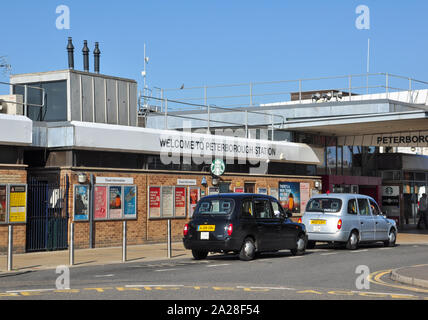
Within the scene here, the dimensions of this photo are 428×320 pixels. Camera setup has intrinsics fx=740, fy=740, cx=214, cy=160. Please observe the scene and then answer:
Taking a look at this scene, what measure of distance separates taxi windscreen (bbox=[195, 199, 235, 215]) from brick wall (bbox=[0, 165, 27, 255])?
19.0 feet

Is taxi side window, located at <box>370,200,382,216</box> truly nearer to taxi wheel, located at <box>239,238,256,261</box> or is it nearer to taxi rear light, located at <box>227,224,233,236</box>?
taxi wheel, located at <box>239,238,256,261</box>

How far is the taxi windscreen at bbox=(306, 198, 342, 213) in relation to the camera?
899 inches

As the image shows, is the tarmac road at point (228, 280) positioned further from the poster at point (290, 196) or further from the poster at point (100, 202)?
the poster at point (290, 196)

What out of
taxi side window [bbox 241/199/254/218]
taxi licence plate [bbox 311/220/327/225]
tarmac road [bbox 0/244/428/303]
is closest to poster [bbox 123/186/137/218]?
tarmac road [bbox 0/244/428/303]

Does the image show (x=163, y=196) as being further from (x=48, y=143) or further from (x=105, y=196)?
(x=48, y=143)

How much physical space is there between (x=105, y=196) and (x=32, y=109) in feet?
13.4

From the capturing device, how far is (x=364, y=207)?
78.5 ft

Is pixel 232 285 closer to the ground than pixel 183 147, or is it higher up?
closer to the ground

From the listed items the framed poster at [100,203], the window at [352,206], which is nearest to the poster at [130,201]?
the framed poster at [100,203]

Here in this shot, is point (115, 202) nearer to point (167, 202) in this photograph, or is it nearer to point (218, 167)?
point (167, 202)

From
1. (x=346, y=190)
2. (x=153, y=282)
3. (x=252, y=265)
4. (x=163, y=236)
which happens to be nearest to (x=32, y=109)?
(x=163, y=236)

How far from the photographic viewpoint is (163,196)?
2670cm

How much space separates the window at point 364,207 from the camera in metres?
23.7
